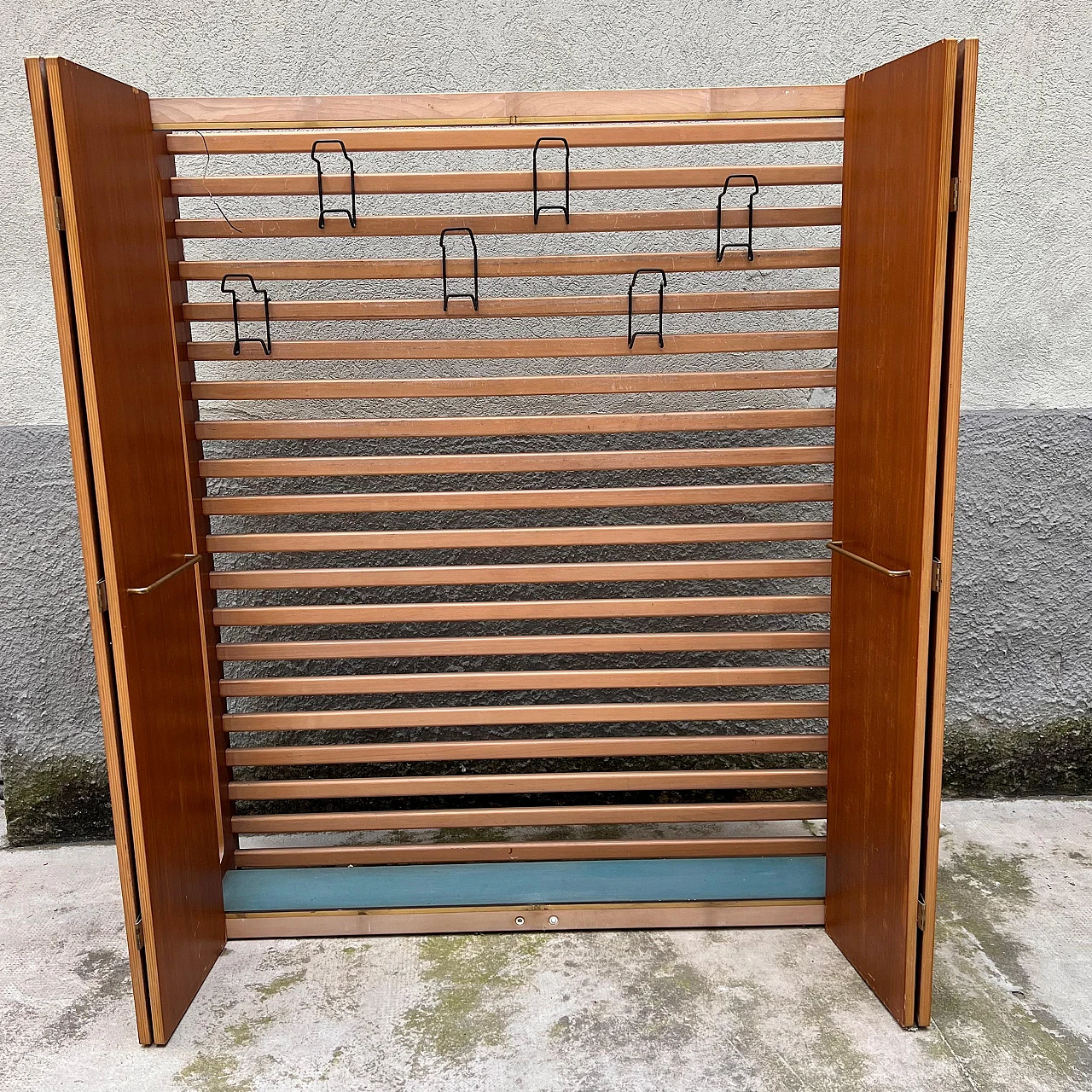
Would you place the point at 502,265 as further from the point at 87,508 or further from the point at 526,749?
the point at 526,749

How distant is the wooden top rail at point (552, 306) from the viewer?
9.29 ft

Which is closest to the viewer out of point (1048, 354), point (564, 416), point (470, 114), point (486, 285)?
point (470, 114)

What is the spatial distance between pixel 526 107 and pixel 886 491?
4.99 ft

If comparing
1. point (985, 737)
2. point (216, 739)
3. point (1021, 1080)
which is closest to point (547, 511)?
point (216, 739)

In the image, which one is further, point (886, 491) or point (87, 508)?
point (886, 491)

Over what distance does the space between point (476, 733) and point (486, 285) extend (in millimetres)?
1741

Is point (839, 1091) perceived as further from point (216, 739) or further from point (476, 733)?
point (216, 739)

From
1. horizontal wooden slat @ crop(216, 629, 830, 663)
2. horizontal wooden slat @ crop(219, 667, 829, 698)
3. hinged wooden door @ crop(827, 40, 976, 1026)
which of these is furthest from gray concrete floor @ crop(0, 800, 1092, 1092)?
horizontal wooden slat @ crop(216, 629, 830, 663)

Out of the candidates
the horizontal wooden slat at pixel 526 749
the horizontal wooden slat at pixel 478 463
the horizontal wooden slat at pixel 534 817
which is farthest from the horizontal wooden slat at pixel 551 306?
the horizontal wooden slat at pixel 534 817

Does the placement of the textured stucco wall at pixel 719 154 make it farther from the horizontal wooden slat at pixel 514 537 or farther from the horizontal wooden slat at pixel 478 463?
the horizontal wooden slat at pixel 514 537

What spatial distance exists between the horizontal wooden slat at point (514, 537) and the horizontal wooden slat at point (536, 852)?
40.4 inches

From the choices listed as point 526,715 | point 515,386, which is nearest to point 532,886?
point 526,715

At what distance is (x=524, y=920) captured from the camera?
9.87 ft

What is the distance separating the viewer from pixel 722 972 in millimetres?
2779
